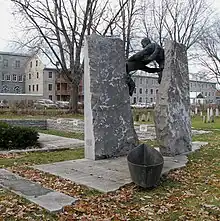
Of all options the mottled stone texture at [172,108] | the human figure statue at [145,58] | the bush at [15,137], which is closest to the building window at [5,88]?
the bush at [15,137]

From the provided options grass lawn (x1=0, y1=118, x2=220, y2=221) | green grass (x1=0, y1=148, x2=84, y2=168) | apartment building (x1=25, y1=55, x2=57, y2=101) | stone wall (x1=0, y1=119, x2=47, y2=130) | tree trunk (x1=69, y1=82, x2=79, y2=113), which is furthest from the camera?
apartment building (x1=25, y1=55, x2=57, y2=101)

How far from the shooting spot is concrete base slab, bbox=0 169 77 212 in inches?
174

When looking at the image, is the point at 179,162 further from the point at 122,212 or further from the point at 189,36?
the point at 189,36

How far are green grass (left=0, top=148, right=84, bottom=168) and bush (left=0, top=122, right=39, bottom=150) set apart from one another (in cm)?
116

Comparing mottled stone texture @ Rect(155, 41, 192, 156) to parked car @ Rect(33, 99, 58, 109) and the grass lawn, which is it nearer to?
the grass lawn

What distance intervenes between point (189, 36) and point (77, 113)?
17105 millimetres

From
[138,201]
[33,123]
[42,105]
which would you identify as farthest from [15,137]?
[42,105]

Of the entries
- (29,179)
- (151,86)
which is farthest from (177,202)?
(151,86)

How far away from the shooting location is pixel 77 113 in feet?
89.6

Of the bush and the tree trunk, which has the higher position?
the tree trunk

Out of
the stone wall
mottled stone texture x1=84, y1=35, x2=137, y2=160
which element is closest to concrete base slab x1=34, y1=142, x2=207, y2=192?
mottled stone texture x1=84, y1=35, x2=137, y2=160

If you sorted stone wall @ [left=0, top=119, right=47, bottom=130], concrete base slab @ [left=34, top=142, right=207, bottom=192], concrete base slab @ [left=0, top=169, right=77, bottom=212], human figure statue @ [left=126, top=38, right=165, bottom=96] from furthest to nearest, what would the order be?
1. stone wall @ [left=0, top=119, right=47, bottom=130]
2. human figure statue @ [left=126, top=38, right=165, bottom=96]
3. concrete base slab @ [left=34, top=142, right=207, bottom=192]
4. concrete base slab @ [left=0, top=169, right=77, bottom=212]

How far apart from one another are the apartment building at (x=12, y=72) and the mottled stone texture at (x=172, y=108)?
50.6 m

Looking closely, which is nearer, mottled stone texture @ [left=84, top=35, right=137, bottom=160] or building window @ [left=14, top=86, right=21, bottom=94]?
mottled stone texture @ [left=84, top=35, right=137, bottom=160]
